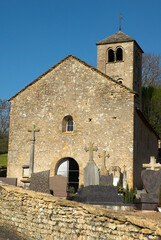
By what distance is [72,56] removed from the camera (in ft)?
66.1

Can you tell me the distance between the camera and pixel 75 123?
19094mm

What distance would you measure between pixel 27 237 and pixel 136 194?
9.60 m

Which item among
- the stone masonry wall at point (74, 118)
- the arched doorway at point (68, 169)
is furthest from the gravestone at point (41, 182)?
the arched doorway at point (68, 169)

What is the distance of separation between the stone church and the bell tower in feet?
22.6

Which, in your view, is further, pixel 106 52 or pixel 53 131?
pixel 106 52

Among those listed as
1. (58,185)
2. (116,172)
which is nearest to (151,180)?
(58,185)

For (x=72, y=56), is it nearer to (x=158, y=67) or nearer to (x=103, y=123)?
→ (x=103, y=123)

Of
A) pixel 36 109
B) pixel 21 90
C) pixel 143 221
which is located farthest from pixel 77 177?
pixel 143 221

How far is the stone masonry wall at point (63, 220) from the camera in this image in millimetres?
5301

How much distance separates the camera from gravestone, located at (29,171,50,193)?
9.80 metres

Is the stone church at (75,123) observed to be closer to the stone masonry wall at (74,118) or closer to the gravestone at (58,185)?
the stone masonry wall at (74,118)

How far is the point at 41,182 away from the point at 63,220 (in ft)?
11.2

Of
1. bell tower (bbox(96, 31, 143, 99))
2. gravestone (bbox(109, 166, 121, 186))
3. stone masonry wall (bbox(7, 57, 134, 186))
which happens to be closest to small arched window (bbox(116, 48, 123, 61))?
bell tower (bbox(96, 31, 143, 99))

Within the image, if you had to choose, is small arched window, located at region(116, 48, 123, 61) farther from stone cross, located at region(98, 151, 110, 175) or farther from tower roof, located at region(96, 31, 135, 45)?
stone cross, located at region(98, 151, 110, 175)
